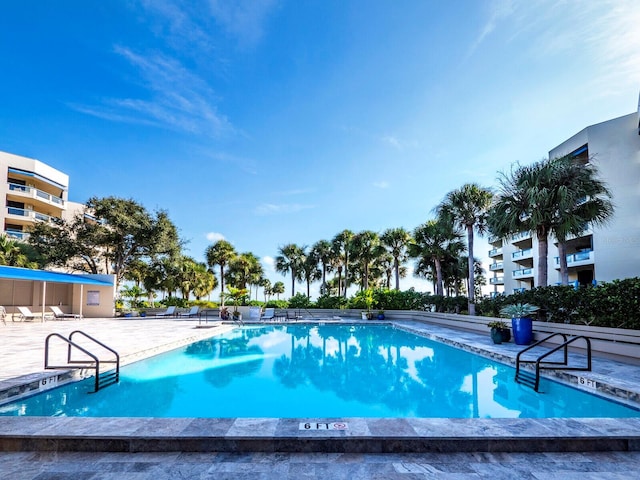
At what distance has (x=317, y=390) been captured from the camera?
22.5ft

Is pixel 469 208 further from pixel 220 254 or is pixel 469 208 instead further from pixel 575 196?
pixel 220 254

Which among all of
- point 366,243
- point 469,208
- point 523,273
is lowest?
point 523,273

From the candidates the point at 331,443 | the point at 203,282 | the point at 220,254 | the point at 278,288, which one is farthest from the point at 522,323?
the point at 278,288

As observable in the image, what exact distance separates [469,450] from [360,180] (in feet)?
60.4

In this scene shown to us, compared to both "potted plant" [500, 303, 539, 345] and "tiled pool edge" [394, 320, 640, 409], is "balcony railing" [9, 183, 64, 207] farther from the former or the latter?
"potted plant" [500, 303, 539, 345]

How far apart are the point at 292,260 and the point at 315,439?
3333 centimetres

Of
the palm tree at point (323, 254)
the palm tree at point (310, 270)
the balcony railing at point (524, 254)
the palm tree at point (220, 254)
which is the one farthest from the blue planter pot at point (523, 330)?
the palm tree at point (220, 254)

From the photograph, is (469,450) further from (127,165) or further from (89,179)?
(89,179)

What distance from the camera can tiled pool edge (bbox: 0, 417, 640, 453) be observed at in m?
3.35

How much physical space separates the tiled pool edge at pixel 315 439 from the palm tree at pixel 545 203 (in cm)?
1005

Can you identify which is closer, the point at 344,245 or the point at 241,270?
the point at 344,245

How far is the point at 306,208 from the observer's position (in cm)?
2852

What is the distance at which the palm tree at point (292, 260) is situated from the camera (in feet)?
120

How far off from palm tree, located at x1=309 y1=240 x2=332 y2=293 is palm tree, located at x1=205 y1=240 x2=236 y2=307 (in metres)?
8.78
